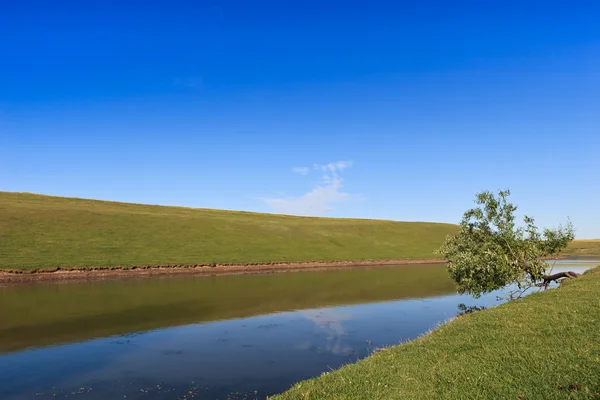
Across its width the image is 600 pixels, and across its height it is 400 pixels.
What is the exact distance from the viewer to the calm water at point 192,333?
2236cm

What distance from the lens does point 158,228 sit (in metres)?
99.9

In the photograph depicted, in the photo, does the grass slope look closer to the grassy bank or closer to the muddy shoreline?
the muddy shoreline

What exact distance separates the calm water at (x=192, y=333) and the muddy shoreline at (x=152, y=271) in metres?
5.54

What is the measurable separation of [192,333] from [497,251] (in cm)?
3043

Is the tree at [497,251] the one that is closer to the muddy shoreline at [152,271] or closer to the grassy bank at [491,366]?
the grassy bank at [491,366]

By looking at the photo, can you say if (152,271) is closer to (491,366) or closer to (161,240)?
(161,240)

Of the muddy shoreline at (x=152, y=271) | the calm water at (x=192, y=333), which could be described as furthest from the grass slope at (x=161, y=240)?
the calm water at (x=192, y=333)

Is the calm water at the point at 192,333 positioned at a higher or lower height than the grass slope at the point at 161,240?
lower

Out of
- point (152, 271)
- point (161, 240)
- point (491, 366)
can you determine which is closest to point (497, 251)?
point (491, 366)

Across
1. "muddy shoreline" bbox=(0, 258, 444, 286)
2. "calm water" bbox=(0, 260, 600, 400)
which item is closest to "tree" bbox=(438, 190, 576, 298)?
"calm water" bbox=(0, 260, 600, 400)

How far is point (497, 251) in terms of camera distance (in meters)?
37.6

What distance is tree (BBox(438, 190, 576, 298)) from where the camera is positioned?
119ft

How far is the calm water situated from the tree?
21.0 feet

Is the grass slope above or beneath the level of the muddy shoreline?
above
